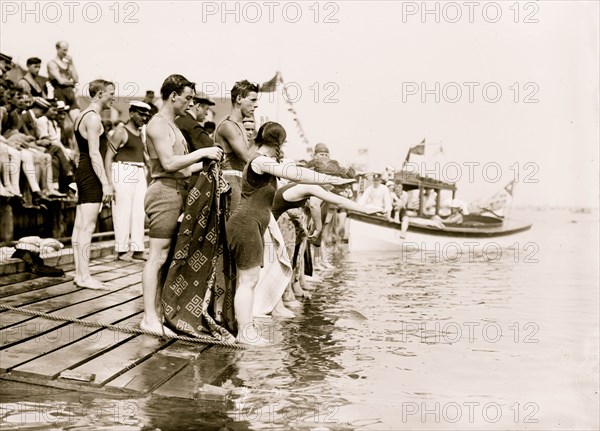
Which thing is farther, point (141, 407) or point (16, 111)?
point (16, 111)

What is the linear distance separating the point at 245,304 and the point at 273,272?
56.3 inches

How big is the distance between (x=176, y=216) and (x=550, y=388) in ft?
10.4

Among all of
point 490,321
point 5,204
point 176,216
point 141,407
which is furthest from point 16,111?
point 141,407

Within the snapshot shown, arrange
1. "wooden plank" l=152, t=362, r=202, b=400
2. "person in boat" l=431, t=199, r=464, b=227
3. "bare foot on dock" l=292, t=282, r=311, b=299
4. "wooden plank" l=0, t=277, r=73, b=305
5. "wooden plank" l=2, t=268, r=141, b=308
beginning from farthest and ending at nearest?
"person in boat" l=431, t=199, r=464, b=227, "bare foot on dock" l=292, t=282, r=311, b=299, "wooden plank" l=0, t=277, r=73, b=305, "wooden plank" l=2, t=268, r=141, b=308, "wooden plank" l=152, t=362, r=202, b=400

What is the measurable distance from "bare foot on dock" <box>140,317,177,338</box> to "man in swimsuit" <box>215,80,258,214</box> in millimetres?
1211

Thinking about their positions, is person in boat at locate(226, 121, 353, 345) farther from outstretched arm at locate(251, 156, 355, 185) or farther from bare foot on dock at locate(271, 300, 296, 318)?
bare foot on dock at locate(271, 300, 296, 318)

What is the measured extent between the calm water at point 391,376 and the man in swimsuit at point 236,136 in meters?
1.40

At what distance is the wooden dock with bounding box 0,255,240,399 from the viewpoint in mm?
4758

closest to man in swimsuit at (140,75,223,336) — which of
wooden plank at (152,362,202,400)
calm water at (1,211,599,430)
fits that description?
calm water at (1,211,599,430)

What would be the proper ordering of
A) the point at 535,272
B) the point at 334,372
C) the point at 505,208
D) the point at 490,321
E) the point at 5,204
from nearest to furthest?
the point at 334,372 < the point at 490,321 < the point at 5,204 < the point at 535,272 < the point at 505,208

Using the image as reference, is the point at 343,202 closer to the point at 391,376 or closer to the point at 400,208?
the point at 391,376

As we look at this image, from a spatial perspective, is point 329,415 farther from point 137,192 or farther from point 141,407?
point 137,192

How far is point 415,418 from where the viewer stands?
468 cm

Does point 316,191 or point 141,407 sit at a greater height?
point 316,191
